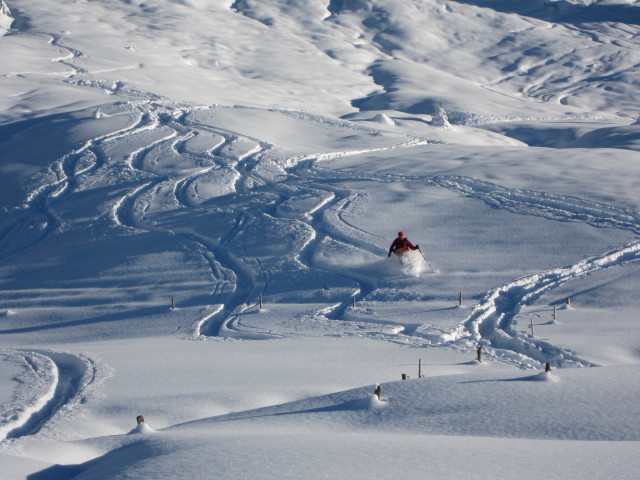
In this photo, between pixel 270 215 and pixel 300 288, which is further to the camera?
pixel 270 215

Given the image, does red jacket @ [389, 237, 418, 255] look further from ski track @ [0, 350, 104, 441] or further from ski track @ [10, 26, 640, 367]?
ski track @ [0, 350, 104, 441]

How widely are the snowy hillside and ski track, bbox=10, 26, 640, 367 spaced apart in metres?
0.07

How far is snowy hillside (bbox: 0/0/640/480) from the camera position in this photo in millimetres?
5117

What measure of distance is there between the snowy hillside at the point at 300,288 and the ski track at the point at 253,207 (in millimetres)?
74

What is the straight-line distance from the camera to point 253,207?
59.4 feet

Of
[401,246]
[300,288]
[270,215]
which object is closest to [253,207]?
[270,215]

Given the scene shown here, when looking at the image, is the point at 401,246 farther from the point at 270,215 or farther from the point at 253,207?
the point at 253,207

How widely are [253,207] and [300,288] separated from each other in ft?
16.6

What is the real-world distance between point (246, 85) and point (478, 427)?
38.8 meters

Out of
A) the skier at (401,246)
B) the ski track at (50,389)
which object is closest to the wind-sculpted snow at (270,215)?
the skier at (401,246)

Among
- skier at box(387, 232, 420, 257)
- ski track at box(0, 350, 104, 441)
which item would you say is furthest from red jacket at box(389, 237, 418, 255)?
ski track at box(0, 350, 104, 441)

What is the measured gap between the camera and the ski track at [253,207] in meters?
11.3

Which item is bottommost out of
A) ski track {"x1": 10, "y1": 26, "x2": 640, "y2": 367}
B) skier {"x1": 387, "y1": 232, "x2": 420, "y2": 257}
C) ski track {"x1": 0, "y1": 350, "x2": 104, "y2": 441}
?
ski track {"x1": 10, "y1": 26, "x2": 640, "y2": 367}

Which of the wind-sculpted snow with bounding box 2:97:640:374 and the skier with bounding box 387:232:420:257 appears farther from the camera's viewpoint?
the skier with bounding box 387:232:420:257
